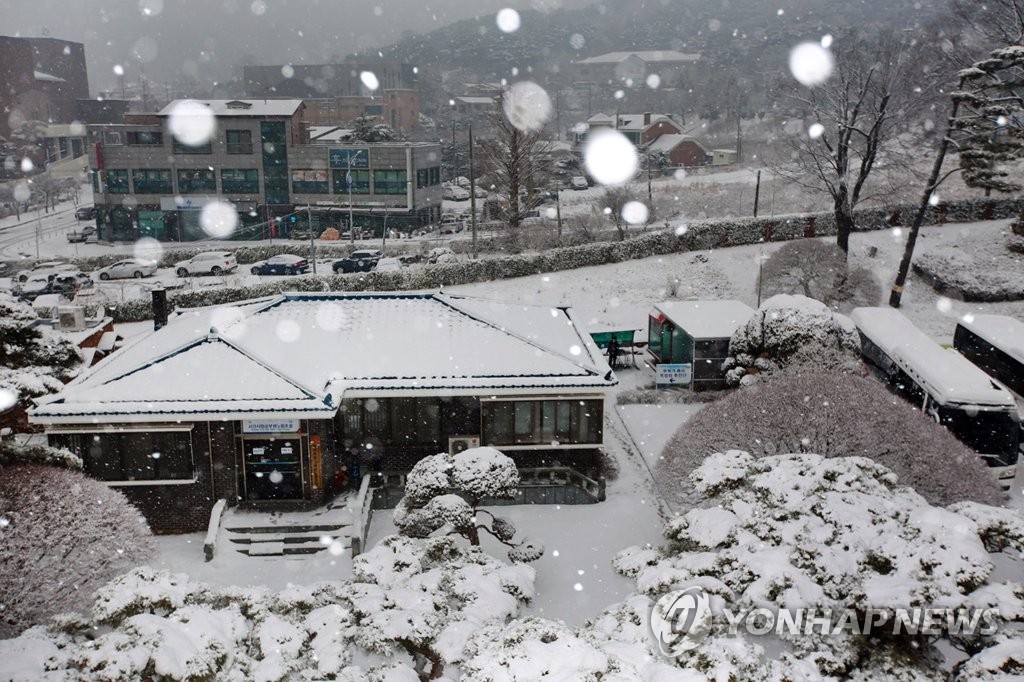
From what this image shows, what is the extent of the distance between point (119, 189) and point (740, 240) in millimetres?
48808

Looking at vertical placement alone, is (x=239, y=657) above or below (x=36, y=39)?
below

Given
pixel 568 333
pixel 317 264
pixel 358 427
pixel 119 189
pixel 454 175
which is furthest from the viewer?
pixel 454 175

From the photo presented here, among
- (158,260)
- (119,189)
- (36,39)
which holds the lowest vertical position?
(158,260)

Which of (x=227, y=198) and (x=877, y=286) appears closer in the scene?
(x=877, y=286)

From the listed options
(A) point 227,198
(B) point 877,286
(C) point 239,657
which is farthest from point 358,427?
(A) point 227,198

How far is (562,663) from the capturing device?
8.55 m

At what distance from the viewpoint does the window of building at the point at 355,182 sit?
63.0 m

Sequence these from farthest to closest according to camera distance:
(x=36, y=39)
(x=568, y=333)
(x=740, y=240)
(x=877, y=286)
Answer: (x=36, y=39)
(x=740, y=240)
(x=877, y=286)
(x=568, y=333)

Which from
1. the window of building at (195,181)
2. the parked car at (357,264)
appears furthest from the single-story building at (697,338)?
the window of building at (195,181)

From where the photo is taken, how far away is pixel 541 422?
20.7m

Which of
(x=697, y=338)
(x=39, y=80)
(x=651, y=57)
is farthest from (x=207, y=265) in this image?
(x=651, y=57)

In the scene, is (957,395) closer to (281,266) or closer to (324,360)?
(324,360)

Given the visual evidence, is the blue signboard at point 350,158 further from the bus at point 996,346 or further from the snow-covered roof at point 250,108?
the bus at point 996,346

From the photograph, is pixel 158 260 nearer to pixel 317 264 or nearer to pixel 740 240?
pixel 317 264
